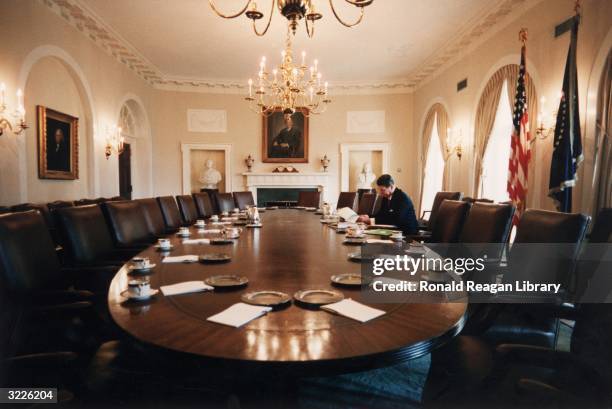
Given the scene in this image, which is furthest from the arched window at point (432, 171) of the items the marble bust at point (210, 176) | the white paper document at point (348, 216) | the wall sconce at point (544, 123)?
the marble bust at point (210, 176)

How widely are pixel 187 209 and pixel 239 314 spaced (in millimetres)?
3781

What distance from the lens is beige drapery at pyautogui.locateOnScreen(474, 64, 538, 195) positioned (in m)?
4.58

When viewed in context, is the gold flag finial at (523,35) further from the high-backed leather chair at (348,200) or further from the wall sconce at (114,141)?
the wall sconce at (114,141)

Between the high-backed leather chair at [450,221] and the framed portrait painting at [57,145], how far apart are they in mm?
4782

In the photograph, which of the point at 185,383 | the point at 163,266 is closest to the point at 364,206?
the point at 163,266

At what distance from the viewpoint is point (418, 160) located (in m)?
8.49

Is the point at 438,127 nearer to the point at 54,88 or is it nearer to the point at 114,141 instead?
the point at 114,141

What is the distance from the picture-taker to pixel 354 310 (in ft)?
3.60

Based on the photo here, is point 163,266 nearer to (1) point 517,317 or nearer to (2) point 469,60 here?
(1) point 517,317

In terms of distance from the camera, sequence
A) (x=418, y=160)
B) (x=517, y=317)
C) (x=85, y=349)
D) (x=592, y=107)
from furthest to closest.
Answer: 1. (x=418, y=160)
2. (x=592, y=107)
3. (x=517, y=317)
4. (x=85, y=349)

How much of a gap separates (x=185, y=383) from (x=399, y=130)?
843 cm

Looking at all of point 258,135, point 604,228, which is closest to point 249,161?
point 258,135

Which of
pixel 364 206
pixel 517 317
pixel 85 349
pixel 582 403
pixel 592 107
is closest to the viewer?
pixel 582 403

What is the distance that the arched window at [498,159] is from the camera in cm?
549
